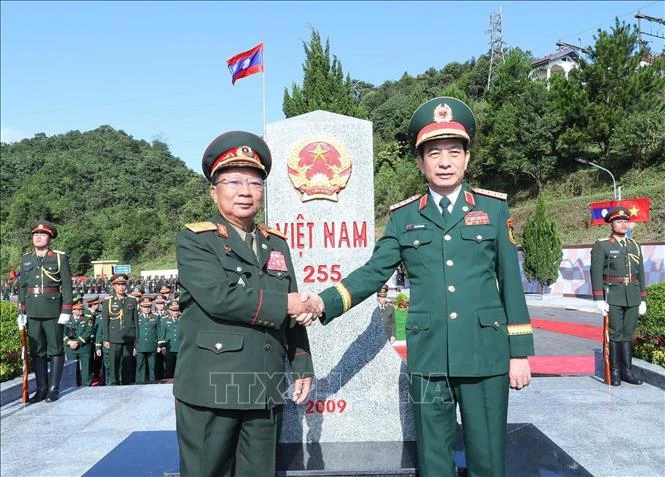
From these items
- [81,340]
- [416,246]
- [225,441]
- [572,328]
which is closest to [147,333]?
[81,340]

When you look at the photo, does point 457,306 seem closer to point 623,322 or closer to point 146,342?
point 623,322

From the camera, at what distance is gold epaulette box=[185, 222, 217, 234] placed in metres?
2.38

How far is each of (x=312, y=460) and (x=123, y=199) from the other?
61521 millimetres

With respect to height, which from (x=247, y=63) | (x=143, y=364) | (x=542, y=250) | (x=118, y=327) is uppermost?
(x=247, y=63)

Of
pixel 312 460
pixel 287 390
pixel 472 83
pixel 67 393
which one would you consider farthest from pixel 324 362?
pixel 472 83

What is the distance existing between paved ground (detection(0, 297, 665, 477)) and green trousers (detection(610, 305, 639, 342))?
54 cm

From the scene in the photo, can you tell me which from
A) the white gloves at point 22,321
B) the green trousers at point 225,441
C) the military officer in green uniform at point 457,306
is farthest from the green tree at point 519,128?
the green trousers at point 225,441

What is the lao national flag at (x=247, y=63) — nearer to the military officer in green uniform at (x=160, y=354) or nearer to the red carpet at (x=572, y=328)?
the military officer in green uniform at (x=160, y=354)

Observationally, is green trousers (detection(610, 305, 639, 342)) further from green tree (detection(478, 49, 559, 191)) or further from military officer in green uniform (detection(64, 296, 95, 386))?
green tree (detection(478, 49, 559, 191))

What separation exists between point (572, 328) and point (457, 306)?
12.2 metres

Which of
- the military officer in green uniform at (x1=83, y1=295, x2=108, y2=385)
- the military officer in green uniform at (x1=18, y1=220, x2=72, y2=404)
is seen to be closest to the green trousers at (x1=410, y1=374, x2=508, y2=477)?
the military officer in green uniform at (x1=18, y1=220, x2=72, y2=404)

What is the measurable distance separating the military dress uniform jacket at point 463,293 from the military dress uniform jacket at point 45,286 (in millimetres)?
4277

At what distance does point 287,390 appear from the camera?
149 inches

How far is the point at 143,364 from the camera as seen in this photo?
905 centimetres
